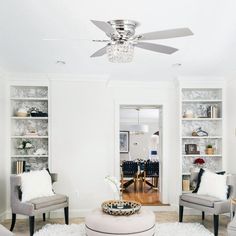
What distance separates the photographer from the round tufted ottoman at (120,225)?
3864mm

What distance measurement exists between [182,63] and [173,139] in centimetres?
198

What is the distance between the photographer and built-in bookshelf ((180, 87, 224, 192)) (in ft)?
20.4

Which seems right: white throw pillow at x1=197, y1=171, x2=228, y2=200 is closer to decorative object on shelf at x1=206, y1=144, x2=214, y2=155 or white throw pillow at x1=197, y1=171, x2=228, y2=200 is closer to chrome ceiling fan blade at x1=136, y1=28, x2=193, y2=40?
decorative object on shelf at x1=206, y1=144, x2=214, y2=155

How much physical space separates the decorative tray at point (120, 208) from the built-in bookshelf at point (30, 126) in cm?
201

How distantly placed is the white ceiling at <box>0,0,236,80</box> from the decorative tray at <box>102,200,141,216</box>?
2055 mm

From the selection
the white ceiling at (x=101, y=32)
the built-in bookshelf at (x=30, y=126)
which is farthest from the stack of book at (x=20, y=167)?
the white ceiling at (x=101, y=32)

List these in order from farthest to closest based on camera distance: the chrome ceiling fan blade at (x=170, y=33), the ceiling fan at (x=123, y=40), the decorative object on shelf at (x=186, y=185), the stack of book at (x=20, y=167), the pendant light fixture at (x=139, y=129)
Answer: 1. the pendant light fixture at (x=139, y=129)
2. the decorative object on shelf at (x=186, y=185)
3. the stack of book at (x=20, y=167)
4. the ceiling fan at (x=123, y=40)
5. the chrome ceiling fan blade at (x=170, y=33)

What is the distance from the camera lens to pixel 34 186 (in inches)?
194

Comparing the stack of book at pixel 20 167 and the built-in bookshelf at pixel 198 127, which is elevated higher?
the built-in bookshelf at pixel 198 127

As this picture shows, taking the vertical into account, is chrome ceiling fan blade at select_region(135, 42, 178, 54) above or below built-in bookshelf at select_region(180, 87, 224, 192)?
above

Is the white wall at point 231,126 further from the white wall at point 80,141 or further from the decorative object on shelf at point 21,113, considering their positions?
the decorative object on shelf at point 21,113

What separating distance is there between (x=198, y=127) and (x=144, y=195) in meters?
2.49

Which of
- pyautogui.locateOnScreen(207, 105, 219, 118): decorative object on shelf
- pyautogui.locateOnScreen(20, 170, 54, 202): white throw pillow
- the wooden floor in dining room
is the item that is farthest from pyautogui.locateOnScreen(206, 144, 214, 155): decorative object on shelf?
pyautogui.locateOnScreen(20, 170, 54, 202): white throw pillow

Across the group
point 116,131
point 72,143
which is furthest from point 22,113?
point 116,131
